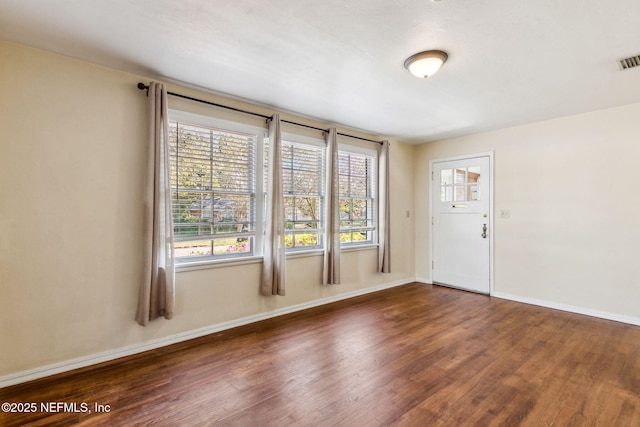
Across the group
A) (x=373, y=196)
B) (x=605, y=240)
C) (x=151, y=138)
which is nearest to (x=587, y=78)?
(x=605, y=240)

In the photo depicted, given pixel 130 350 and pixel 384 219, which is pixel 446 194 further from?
pixel 130 350

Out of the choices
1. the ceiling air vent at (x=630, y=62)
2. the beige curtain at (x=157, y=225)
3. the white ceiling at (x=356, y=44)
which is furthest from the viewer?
the beige curtain at (x=157, y=225)

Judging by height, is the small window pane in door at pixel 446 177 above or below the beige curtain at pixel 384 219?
above

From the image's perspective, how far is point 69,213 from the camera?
239cm

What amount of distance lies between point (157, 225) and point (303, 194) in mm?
1791

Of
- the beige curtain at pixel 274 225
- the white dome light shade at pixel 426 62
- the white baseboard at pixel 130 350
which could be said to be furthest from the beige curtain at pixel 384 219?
the white dome light shade at pixel 426 62

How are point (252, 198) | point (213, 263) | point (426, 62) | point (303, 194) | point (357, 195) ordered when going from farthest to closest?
1. point (357, 195)
2. point (303, 194)
3. point (252, 198)
4. point (213, 263)
5. point (426, 62)

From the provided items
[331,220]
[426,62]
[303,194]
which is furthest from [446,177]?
[426,62]

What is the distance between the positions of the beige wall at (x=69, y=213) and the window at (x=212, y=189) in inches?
11.6

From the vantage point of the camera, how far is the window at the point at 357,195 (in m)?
4.46

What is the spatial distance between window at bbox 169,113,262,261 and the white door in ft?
10.6

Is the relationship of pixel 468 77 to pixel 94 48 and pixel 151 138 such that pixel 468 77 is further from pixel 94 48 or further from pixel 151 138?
pixel 94 48

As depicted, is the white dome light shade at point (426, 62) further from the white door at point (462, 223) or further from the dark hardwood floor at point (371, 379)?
the white door at point (462, 223)

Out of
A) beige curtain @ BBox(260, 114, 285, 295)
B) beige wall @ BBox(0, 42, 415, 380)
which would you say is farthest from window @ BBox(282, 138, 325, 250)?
beige wall @ BBox(0, 42, 415, 380)
